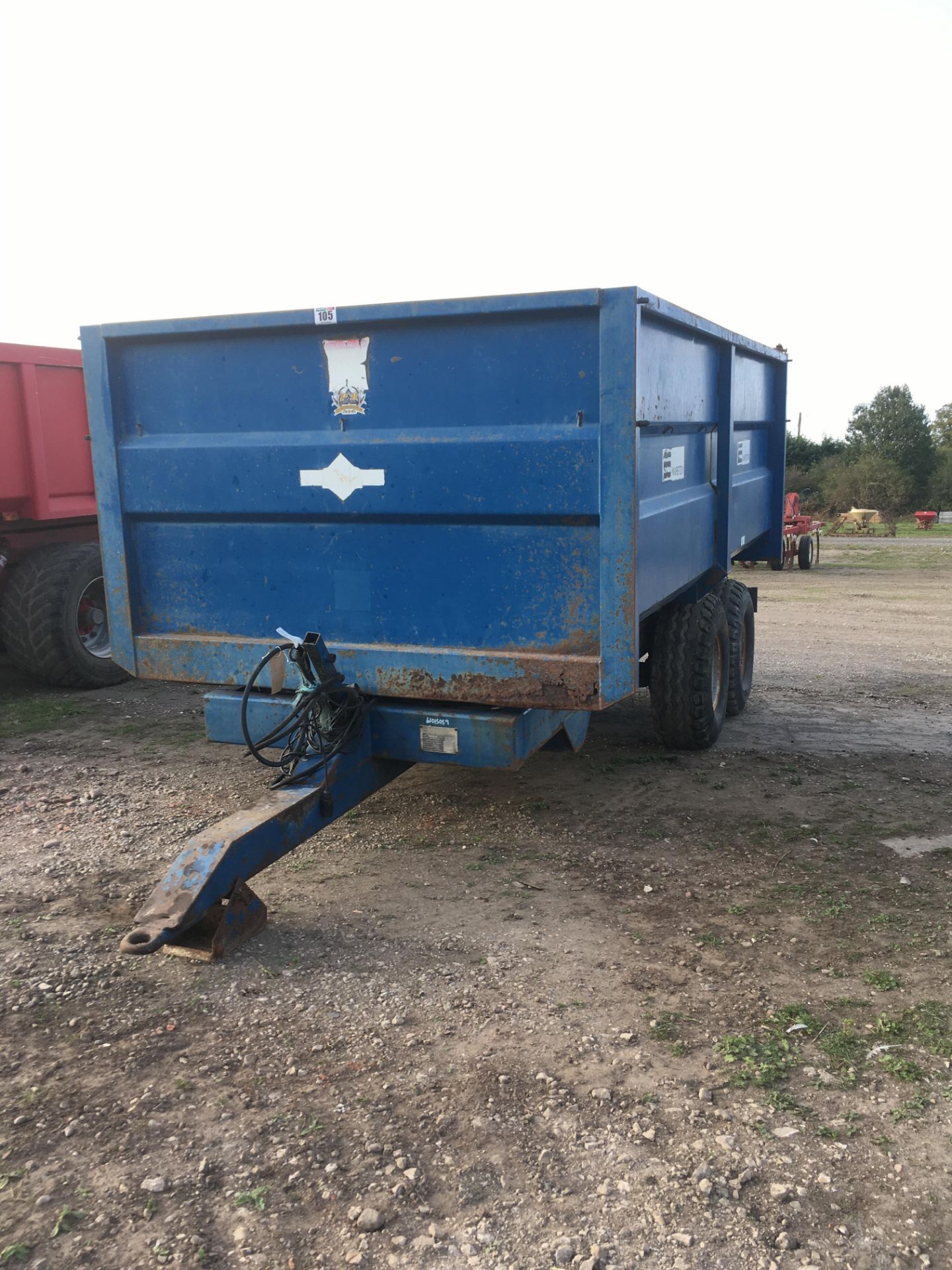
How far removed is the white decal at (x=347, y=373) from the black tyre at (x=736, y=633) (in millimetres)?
2829

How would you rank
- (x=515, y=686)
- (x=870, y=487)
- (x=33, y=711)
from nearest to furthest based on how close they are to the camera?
(x=515, y=686) < (x=33, y=711) < (x=870, y=487)

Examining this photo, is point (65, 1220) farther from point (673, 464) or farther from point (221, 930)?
point (673, 464)

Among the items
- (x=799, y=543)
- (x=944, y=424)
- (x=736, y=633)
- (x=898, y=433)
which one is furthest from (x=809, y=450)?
(x=736, y=633)

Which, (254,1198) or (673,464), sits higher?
(673,464)

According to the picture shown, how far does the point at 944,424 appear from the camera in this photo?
178 feet

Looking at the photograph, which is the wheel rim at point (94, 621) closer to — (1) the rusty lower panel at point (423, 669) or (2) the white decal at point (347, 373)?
(1) the rusty lower panel at point (423, 669)

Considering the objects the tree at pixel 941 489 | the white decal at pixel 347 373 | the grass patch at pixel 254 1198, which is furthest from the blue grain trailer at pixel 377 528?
the tree at pixel 941 489

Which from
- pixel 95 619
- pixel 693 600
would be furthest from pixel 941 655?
pixel 95 619

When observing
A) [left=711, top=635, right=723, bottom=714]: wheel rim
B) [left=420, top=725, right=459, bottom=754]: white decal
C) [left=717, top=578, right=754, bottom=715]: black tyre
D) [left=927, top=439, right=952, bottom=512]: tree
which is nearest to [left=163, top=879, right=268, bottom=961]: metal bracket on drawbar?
[left=420, top=725, right=459, bottom=754]: white decal

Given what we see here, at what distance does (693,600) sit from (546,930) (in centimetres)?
258

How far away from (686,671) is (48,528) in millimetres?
5019

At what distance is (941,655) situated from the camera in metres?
8.84

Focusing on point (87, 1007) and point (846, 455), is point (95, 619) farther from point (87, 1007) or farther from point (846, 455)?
point (846, 455)

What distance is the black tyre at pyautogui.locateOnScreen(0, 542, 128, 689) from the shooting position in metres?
7.38
